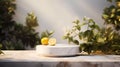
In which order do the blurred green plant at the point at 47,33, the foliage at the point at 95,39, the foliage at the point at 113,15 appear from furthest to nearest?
the blurred green plant at the point at 47,33, the foliage at the point at 113,15, the foliage at the point at 95,39

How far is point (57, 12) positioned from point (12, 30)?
532mm

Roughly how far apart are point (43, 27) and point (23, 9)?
0.97 ft

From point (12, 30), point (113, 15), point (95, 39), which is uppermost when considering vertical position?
point (113, 15)

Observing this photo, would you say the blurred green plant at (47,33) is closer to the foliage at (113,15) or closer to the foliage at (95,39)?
the foliage at (95,39)

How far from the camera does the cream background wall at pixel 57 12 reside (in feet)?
8.17

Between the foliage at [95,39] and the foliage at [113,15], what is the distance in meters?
0.11

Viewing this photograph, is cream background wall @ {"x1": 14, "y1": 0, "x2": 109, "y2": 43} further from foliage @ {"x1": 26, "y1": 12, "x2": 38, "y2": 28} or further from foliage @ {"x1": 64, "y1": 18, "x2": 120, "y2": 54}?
foliage @ {"x1": 64, "y1": 18, "x2": 120, "y2": 54}

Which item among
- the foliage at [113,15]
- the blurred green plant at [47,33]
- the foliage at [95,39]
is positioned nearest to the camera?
the foliage at [95,39]

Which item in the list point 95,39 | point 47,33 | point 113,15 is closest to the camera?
point 95,39

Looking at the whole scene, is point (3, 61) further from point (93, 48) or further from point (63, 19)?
point (63, 19)

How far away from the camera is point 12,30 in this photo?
8.20 ft

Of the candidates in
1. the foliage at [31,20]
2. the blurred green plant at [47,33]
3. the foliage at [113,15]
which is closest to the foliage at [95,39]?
the foliage at [113,15]

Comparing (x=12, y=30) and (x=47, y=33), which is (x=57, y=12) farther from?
(x=12, y=30)

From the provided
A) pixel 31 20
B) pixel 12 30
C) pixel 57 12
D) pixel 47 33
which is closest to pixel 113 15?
pixel 57 12
